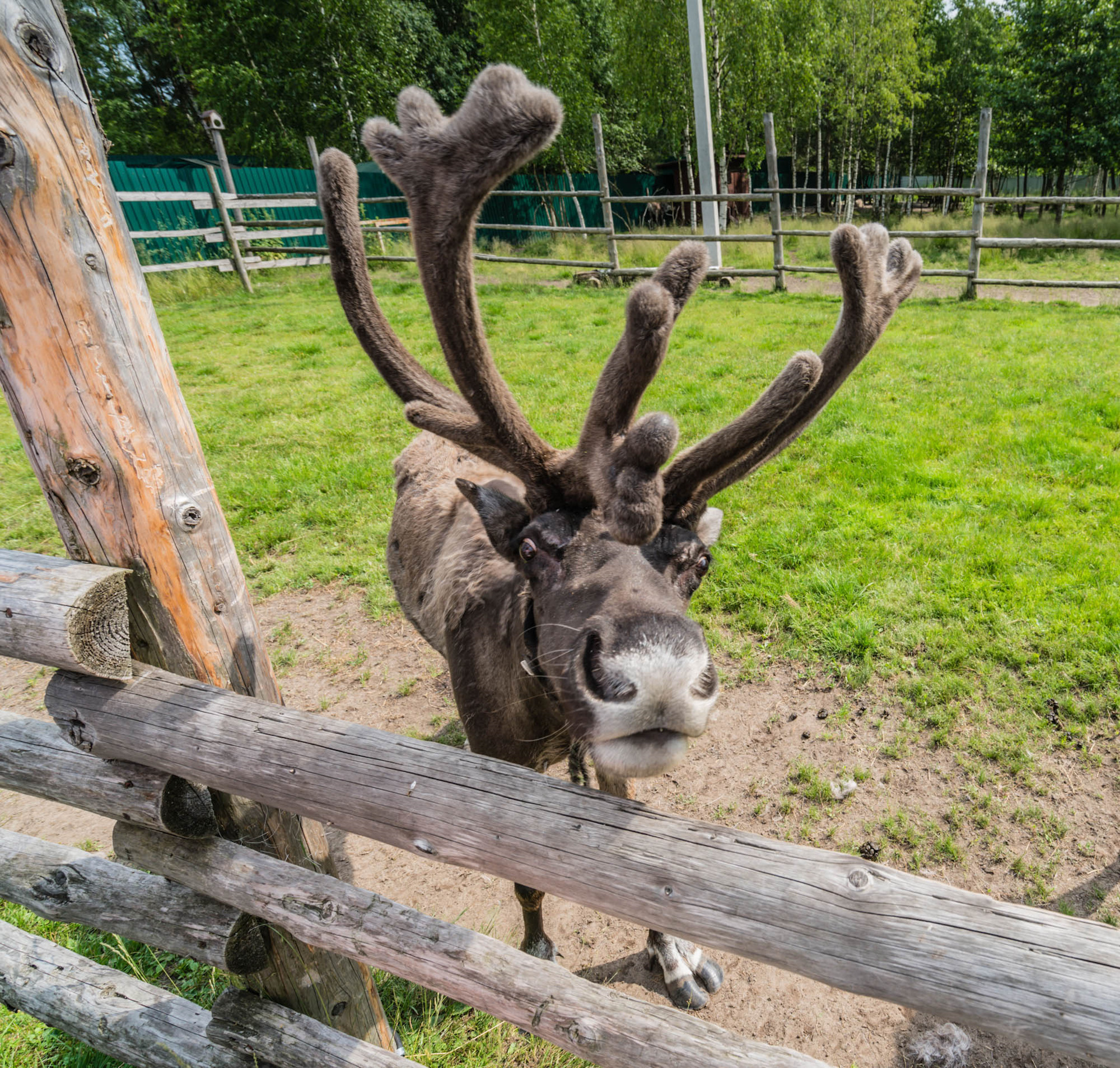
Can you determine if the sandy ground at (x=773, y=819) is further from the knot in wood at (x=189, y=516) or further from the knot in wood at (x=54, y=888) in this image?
the knot in wood at (x=189, y=516)

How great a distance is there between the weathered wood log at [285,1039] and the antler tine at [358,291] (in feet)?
6.84

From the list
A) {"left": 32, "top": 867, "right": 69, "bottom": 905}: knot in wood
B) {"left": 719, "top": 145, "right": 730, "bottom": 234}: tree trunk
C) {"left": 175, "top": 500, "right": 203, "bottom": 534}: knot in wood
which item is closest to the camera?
{"left": 175, "top": 500, "right": 203, "bottom": 534}: knot in wood

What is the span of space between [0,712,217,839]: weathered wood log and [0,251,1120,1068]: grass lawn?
1130mm

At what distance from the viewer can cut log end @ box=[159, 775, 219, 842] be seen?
6.64 feet

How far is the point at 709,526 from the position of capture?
2492mm

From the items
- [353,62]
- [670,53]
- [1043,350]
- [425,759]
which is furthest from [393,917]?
[353,62]

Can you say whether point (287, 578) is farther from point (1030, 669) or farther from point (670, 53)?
point (670, 53)

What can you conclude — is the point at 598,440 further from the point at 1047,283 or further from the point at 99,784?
the point at 1047,283

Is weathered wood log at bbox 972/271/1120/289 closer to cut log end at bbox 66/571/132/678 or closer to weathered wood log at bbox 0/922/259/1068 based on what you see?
cut log end at bbox 66/571/132/678

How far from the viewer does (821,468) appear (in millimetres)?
6230

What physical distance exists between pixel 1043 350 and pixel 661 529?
8.93 m

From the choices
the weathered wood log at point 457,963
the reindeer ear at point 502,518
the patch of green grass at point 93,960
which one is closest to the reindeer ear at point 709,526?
the reindeer ear at point 502,518

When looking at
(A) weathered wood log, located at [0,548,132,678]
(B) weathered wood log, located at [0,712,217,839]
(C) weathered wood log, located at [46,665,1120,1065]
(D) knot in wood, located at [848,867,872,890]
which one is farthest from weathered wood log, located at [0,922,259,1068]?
(D) knot in wood, located at [848,867,872,890]

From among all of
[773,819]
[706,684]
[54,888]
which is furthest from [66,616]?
[773,819]
